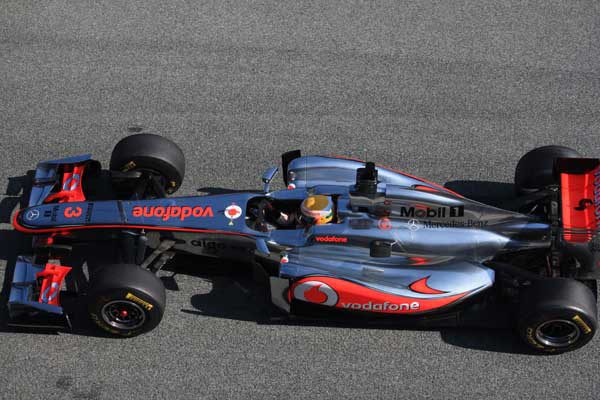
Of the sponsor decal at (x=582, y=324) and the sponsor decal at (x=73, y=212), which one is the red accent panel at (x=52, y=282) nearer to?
the sponsor decal at (x=73, y=212)

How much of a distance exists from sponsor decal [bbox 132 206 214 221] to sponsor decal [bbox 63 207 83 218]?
0.55 meters

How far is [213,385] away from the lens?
742cm

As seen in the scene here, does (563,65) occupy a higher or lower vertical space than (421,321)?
higher

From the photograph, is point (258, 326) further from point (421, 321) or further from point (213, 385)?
point (421, 321)

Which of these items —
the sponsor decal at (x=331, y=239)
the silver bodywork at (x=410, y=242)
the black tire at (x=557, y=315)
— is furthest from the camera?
the sponsor decal at (x=331, y=239)

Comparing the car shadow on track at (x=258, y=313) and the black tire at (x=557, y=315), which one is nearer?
the black tire at (x=557, y=315)

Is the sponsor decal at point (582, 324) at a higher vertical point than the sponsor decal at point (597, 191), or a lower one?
lower

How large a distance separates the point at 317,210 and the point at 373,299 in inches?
39.6

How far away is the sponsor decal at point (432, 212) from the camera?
7.89 m

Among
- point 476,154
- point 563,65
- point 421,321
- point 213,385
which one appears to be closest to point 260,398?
point 213,385

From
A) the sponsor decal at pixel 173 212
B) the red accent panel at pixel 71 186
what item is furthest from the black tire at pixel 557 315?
the red accent panel at pixel 71 186

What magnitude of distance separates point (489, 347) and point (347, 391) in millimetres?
1474

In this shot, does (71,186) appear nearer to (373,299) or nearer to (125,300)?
(125,300)

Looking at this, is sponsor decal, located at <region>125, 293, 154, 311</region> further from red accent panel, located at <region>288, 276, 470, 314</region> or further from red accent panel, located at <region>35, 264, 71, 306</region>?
red accent panel, located at <region>288, 276, 470, 314</region>
